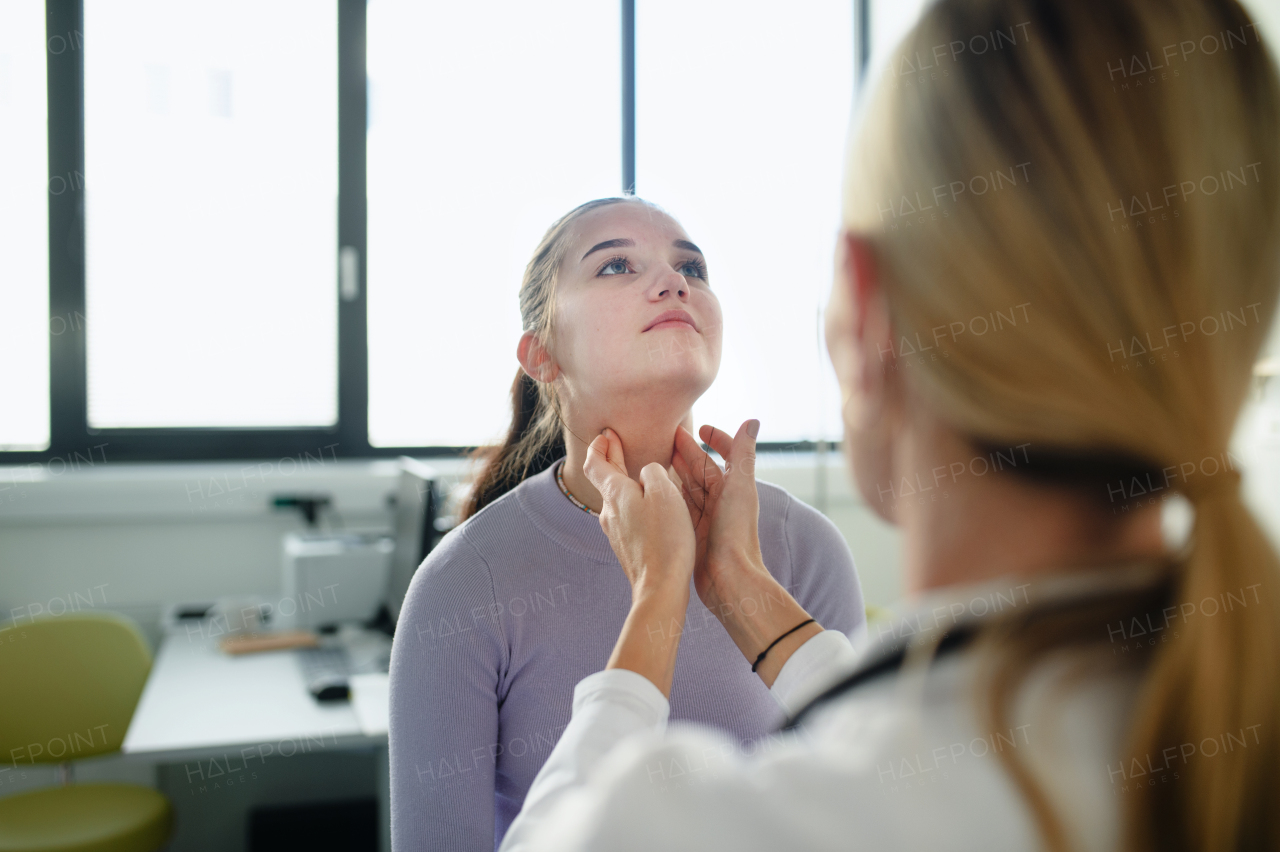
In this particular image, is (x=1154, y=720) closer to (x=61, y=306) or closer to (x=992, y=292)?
(x=992, y=292)

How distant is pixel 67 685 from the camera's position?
2.23 meters

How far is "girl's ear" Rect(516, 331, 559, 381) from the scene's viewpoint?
4.42ft

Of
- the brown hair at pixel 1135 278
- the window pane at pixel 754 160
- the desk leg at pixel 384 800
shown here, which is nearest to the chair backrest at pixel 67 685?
the desk leg at pixel 384 800

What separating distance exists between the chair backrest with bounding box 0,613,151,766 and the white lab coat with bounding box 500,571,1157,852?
2.22 metres

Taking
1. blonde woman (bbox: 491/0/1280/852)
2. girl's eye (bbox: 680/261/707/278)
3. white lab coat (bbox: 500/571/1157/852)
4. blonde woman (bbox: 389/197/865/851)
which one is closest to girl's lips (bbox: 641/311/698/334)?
blonde woman (bbox: 389/197/865/851)

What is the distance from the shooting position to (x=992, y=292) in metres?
0.51

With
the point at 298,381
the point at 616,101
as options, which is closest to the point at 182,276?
the point at 298,381

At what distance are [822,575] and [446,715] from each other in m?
0.56

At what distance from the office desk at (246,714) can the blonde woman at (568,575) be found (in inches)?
28.3

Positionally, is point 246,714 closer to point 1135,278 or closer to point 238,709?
point 238,709

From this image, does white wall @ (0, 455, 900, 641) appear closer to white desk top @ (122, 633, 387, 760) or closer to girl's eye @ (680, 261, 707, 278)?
white desk top @ (122, 633, 387, 760)

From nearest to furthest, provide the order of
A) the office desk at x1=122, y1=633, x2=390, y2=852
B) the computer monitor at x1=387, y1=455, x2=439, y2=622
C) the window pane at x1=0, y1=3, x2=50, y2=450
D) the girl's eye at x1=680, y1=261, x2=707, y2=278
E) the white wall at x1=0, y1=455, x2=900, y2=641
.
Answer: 1. the girl's eye at x1=680, y1=261, x2=707, y2=278
2. the office desk at x1=122, y1=633, x2=390, y2=852
3. the computer monitor at x1=387, y1=455, x2=439, y2=622
4. the white wall at x1=0, y1=455, x2=900, y2=641
5. the window pane at x1=0, y1=3, x2=50, y2=450

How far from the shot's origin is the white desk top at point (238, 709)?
1726 mm

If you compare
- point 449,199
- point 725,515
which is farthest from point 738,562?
point 449,199
